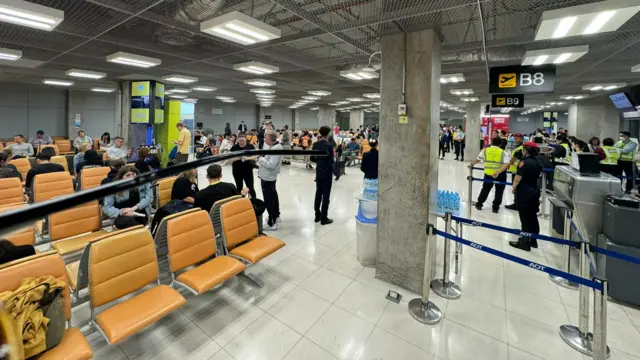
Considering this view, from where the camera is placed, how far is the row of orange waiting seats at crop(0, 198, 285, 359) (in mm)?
1938

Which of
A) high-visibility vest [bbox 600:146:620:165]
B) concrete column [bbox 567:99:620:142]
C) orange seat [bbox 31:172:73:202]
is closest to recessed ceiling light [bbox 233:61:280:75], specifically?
orange seat [bbox 31:172:73:202]

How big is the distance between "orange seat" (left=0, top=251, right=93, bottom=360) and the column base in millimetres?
2489

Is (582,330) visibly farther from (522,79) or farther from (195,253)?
(522,79)

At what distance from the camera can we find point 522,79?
5613mm

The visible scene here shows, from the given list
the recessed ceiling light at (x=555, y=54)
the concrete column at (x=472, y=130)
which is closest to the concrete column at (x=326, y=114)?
the concrete column at (x=472, y=130)

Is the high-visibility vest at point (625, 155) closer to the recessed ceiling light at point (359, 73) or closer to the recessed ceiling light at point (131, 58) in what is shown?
the recessed ceiling light at point (359, 73)

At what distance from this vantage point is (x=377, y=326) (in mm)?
2697

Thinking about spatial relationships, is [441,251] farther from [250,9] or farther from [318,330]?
[250,9]

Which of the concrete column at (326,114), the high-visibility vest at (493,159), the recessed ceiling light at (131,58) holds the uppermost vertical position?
the concrete column at (326,114)

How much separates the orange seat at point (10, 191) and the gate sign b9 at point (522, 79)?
7989 millimetres

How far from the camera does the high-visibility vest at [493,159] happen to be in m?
6.05

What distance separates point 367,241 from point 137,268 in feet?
8.21

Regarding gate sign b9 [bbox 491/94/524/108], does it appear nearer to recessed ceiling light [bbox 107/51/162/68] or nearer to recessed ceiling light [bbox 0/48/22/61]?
recessed ceiling light [bbox 107/51/162/68]

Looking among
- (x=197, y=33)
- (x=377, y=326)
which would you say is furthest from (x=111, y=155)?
(x=377, y=326)
